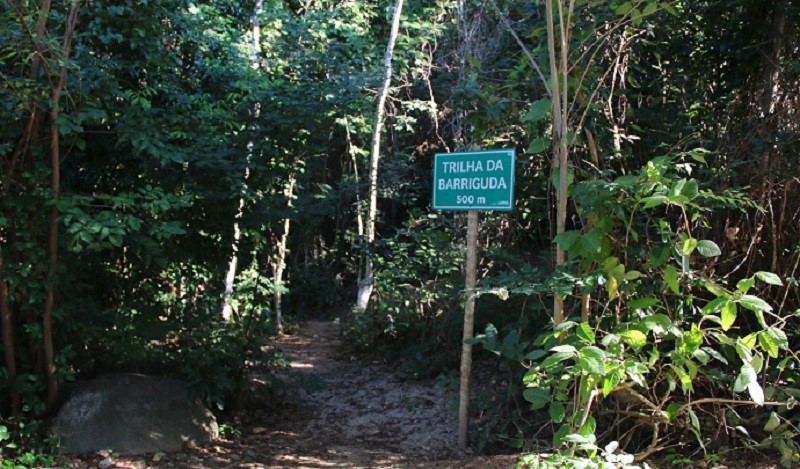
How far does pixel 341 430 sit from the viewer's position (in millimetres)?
7508

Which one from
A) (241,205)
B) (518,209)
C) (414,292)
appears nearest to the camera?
(518,209)

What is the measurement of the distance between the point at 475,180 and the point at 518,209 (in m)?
1.11

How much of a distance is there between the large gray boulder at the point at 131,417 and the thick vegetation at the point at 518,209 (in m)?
0.20

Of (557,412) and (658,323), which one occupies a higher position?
(658,323)

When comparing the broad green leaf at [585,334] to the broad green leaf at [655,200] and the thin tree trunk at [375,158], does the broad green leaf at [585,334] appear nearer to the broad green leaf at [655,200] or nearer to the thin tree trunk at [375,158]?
the broad green leaf at [655,200]

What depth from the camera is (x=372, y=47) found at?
12.9 m

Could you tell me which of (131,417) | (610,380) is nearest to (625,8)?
(610,380)

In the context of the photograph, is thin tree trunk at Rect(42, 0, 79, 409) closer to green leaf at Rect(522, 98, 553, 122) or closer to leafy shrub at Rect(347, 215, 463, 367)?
green leaf at Rect(522, 98, 553, 122)

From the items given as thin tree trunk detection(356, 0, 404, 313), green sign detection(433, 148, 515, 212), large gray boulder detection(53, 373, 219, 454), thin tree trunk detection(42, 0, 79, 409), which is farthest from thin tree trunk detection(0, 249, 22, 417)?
thin tree trunk detection(356, 0, 404, 313)

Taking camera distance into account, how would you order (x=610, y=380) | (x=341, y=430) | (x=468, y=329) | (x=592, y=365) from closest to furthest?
(x=592, y=365), (x=610, y=380), (x=468, y=329), (x=341, y=430)

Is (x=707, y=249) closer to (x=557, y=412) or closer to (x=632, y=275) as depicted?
(x=632, y=275)

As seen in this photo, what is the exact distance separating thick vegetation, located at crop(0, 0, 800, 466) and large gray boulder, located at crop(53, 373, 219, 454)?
20 cm

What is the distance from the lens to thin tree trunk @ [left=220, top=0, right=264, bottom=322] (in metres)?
7.02

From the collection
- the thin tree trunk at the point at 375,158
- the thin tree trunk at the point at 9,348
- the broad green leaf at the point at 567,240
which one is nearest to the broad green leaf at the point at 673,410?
the broad green leaf at the point at 567,240
